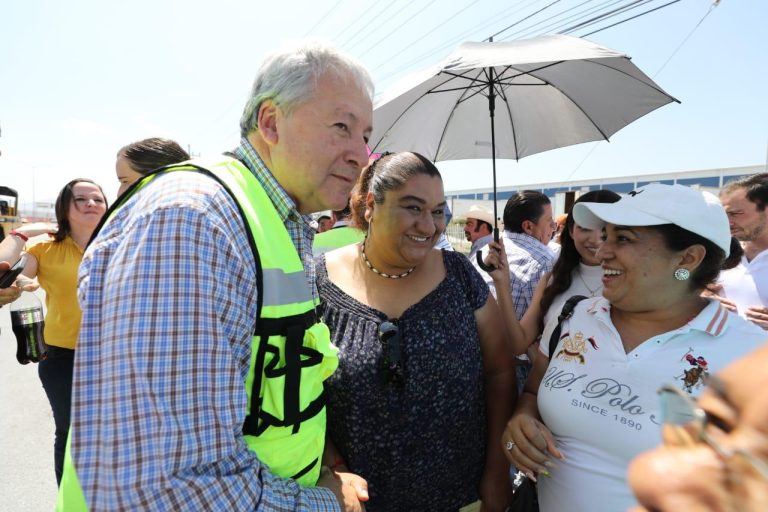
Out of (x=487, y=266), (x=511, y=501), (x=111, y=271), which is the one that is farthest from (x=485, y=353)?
(x=111, y=271)

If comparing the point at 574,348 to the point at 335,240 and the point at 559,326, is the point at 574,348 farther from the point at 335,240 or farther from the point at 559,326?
the point at 335,240

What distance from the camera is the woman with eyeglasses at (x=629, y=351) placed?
145 cm

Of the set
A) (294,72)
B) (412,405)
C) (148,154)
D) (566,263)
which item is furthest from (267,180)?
(566,263)

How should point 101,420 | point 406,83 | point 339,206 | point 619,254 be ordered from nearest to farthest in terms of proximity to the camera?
point 101,420, point 339,206, point 619,254, point 406,83

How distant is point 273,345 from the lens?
0.92 meters

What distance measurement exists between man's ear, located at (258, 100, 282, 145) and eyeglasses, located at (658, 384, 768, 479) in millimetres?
978

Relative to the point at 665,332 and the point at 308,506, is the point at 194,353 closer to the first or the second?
the point at 308,506

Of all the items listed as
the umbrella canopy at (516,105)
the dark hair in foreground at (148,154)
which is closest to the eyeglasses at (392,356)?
the umbrella canopy at (516,105)

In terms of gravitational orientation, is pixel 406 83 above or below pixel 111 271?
above

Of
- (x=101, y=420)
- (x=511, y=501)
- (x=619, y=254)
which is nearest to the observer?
(x=101, y=420)

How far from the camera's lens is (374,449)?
62.2 inches

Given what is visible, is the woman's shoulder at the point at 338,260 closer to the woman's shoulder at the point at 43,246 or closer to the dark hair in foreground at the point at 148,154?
the dark hair in foreground at the point at 148,154

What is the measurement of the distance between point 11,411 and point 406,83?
15.3 ft

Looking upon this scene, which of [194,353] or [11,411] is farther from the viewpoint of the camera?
[11,411]
